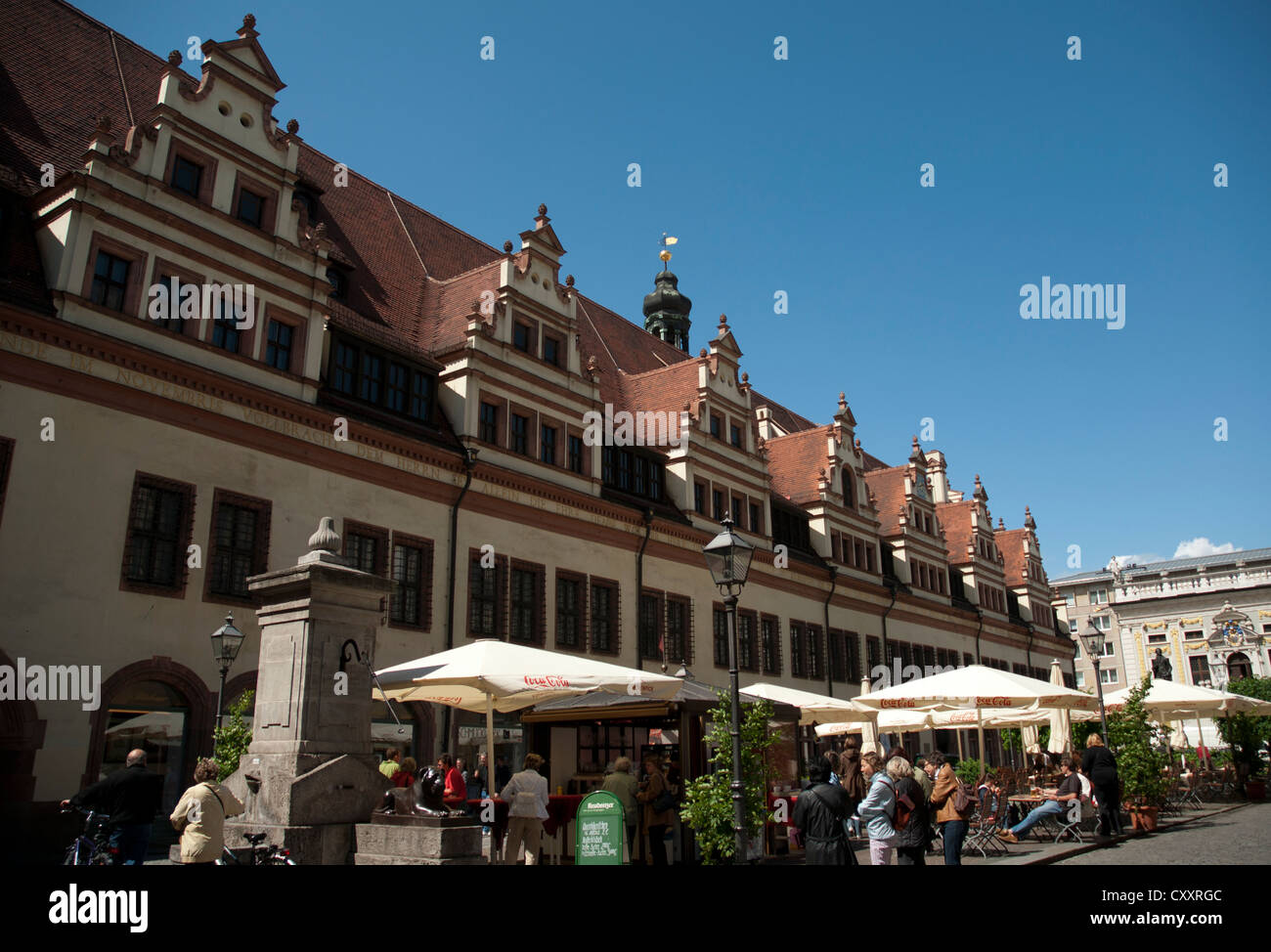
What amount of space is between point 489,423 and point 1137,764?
16.6 meters

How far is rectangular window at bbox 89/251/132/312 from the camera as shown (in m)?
17.5

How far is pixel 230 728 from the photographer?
1639 centimetres

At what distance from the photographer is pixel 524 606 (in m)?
24.9

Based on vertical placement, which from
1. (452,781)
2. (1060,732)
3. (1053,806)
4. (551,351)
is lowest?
→ (1053,806)

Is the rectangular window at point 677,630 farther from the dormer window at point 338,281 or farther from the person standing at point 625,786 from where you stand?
the person standing at point 625,786

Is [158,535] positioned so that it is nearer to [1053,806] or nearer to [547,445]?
[547,445]

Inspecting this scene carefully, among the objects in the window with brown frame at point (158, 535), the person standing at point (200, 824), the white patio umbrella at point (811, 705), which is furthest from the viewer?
the white patio umbrella at point (811, 705)

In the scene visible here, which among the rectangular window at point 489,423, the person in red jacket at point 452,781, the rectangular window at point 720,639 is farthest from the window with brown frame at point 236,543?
the rectangular window at point 720,639

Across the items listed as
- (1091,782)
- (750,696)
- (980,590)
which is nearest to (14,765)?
(750,696)

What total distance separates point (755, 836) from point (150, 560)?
1151 centimetres

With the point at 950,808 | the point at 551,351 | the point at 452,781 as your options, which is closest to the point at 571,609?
the point at 551,351

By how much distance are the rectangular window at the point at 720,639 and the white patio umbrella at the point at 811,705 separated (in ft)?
29.2

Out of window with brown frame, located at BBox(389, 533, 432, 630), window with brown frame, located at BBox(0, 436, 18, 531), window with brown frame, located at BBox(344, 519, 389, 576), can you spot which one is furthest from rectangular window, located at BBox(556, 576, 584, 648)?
window with brown frame, located at BBox(0, 436, 18, 531)

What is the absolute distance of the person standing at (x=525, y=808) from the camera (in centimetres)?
1311
